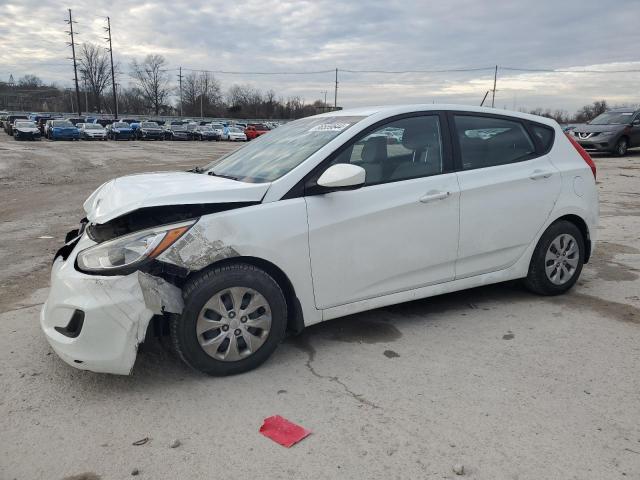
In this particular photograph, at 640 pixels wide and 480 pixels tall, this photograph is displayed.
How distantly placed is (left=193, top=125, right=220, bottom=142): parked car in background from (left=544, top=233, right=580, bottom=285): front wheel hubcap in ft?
150

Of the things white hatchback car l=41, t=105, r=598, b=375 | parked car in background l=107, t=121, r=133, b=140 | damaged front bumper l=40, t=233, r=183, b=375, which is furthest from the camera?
parked car in background l=107, t=121, r=133, b=140

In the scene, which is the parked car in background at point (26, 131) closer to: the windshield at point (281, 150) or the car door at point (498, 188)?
the windshield at point (281, 150)

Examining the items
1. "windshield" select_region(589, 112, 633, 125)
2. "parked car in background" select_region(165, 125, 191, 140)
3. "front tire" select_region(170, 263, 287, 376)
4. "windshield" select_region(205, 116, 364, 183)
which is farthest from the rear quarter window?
"parked car in background" select_region(165, 125, 191, 140)

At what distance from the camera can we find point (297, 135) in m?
4.20

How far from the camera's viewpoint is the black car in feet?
63.8

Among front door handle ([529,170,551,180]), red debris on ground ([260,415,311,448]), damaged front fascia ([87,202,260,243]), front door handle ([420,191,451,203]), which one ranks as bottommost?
red debris on ground ([260,415,311,448])

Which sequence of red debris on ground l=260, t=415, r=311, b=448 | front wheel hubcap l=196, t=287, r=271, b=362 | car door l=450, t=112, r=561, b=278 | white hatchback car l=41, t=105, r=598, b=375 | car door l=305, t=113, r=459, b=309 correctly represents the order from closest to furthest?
red debris on ground l=260, t=415, r=311, b=448
white hatchback car l=41, t=105, r=598, b=375
front wheel hubcap l=196, t=287, r=271, b=362
car door l=305, t=113, r=459, b=309
car door l=450, t=112, r=561, b=278

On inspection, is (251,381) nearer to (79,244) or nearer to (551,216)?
(79,244)

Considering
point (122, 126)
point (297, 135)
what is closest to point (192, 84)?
point (122, 126)

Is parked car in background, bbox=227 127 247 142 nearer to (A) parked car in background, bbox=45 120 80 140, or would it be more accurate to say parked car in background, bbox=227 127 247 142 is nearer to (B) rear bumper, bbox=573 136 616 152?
(A) parked car in background, bbox=45 120 80 140

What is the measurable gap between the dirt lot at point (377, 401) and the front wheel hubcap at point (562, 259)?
219 millimetres

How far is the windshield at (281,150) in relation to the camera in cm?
369

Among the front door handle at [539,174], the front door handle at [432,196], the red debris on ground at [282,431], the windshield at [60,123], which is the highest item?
the windshield at [60,123]

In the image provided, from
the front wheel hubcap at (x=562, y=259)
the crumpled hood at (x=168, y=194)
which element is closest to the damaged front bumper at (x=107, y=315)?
the crumpled hood at (x=168, y=194)
